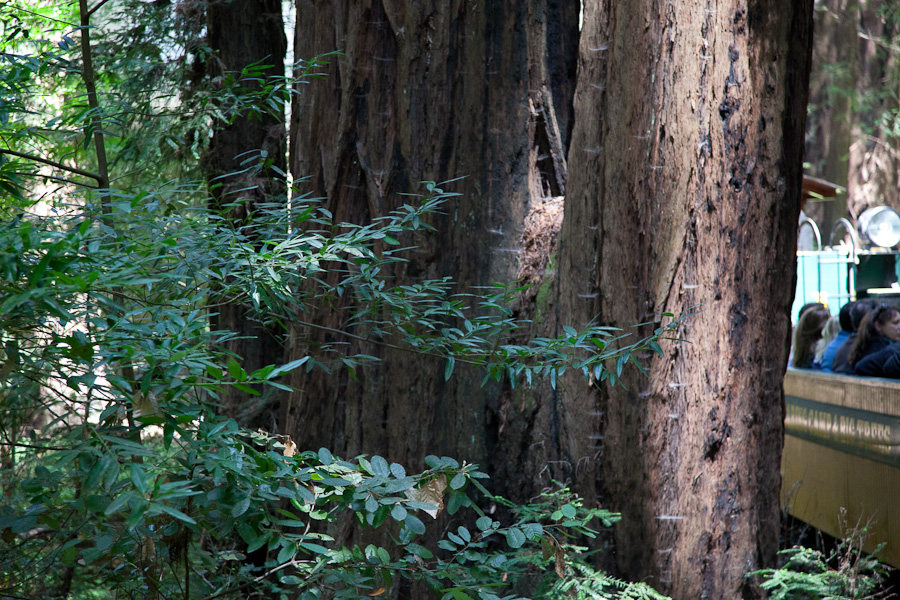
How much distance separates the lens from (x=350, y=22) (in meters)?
3.51

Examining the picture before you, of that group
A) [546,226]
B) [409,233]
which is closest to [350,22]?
[409,233]

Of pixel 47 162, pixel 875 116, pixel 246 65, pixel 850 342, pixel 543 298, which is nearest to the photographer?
pixel 47 162

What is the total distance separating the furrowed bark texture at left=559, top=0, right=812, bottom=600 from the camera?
9.58 feet

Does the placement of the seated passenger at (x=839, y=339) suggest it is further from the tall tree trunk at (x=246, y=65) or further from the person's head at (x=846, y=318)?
the tall tree trunk at (x=246, y=65)

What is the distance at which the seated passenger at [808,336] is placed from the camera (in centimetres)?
751

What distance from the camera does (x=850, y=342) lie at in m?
6.72

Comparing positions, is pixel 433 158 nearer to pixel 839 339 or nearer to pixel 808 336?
pixel 839 339

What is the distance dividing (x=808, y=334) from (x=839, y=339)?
18.4 inches

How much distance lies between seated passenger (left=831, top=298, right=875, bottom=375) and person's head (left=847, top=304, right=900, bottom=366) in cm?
13

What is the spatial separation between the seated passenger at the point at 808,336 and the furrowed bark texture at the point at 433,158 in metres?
5.15

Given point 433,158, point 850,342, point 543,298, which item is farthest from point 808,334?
point 433,158

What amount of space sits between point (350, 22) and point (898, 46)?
2153cm

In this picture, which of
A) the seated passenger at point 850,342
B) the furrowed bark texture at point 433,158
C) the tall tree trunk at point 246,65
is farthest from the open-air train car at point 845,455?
the tall tree trunk at point 246,65

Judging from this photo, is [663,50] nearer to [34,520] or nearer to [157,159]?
[34,520]
